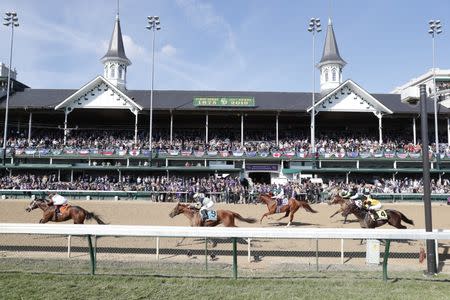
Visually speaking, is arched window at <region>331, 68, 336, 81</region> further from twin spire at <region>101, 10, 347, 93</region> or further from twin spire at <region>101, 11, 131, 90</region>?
twin spire at <region>101, 11, 131, 90</region>

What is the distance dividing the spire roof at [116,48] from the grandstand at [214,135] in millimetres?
4413

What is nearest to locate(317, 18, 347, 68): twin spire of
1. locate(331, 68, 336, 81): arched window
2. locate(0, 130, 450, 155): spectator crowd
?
locate(331, 68, 336, 81): arched window

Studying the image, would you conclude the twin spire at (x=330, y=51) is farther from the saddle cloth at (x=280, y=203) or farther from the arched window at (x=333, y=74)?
the saddle cloth at (x=280, y=203)

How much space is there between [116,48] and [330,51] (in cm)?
2042

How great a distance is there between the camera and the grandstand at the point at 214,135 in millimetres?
29766

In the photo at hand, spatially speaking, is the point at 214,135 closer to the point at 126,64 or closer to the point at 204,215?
the point at 126,64

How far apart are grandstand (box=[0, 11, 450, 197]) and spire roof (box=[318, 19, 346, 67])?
4.32 metres

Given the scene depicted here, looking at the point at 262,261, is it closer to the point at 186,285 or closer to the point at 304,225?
the point at 186,285

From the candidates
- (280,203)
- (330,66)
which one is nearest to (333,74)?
(330,66)

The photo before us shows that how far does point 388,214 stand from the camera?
10859 millimetres

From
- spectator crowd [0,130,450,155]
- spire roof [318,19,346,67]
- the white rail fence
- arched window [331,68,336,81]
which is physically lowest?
the white rail fence

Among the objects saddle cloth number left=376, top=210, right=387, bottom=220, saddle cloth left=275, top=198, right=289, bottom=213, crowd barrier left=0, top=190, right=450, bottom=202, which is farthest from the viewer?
crowd barrier left=0, top=190, right=450, bottom=202

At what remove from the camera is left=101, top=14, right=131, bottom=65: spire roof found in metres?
37.2

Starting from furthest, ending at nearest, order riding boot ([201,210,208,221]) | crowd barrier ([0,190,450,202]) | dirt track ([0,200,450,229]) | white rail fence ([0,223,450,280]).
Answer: crowd barrier ([0,190,450,202])
dirt track ([0,200,450,229])
riding boot ([201,210,208,221])
white rail fence ([0,223,450,280])
